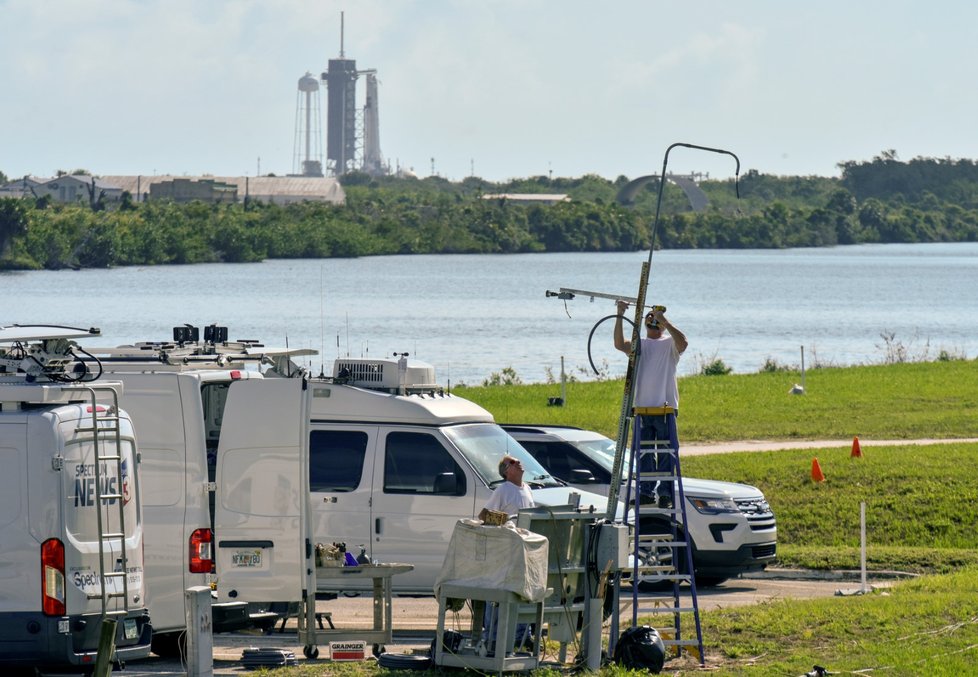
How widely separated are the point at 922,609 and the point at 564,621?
11.7 feet

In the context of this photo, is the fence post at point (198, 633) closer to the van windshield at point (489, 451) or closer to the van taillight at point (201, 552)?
the van taillight at point (201, 552)

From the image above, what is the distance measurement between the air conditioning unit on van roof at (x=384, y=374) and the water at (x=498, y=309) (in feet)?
70.6

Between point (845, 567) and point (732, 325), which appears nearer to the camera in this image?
point (845, 567)

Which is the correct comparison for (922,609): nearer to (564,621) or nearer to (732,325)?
(564,621)

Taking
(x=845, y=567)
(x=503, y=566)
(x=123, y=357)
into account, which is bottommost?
(x=845, y=567)

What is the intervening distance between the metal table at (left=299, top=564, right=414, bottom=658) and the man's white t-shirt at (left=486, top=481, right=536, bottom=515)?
889mm

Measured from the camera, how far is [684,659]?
41.9ft

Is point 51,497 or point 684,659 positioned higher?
point 51,497

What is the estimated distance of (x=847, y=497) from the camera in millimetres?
22094

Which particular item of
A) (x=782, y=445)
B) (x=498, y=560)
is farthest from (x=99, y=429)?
(x=782, y=445)

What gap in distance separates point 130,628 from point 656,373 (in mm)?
4462

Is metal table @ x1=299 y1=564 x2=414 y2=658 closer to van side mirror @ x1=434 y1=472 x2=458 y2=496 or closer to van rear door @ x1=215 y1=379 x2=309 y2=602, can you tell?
van rear door @ x1=215 y1=379 x2=309 y2=602

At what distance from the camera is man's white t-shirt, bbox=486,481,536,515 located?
13.2 m

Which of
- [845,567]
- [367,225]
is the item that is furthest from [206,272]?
[845,567]
